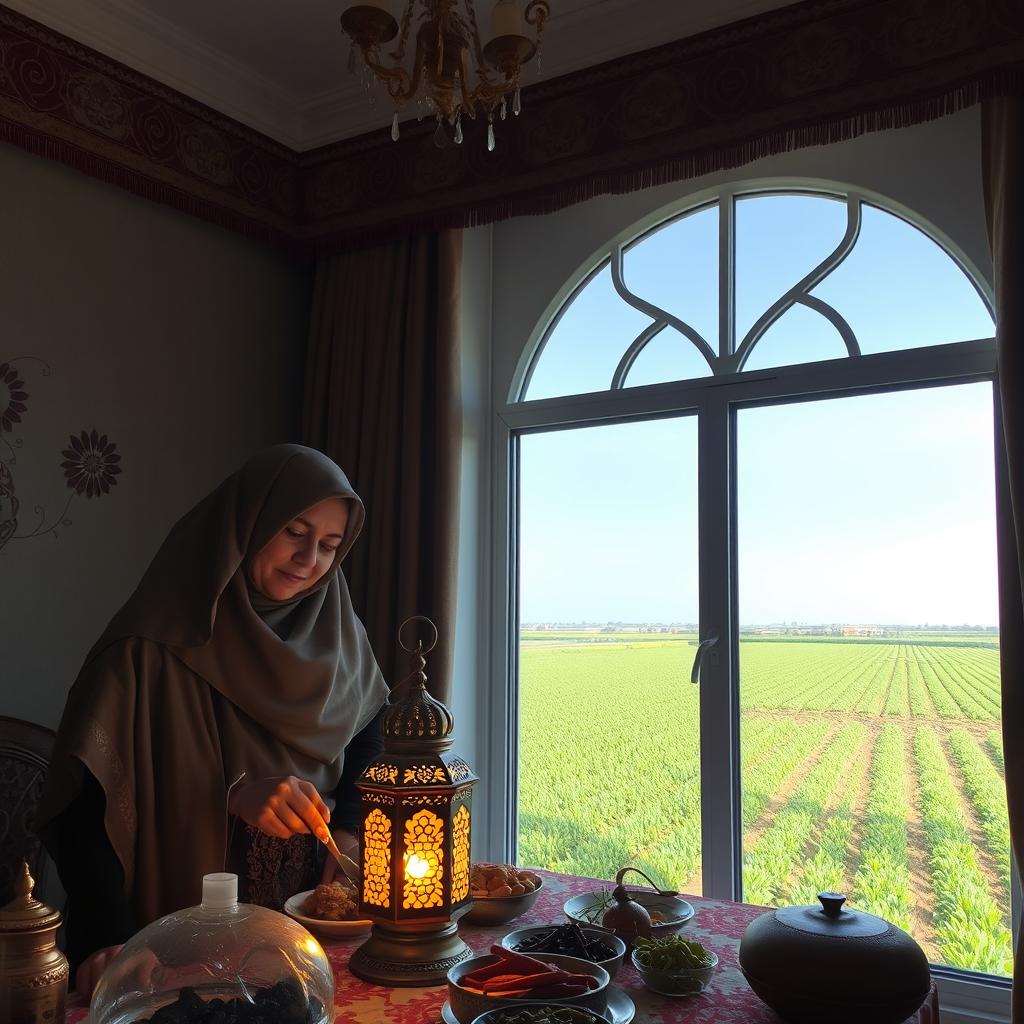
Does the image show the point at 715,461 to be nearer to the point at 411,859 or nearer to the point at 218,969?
the point at 411,859

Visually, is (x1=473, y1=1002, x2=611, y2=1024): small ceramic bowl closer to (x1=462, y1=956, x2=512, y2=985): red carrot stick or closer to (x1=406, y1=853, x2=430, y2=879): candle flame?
(x1=462, y1=956, x2=512, y2=985): red carrot stick

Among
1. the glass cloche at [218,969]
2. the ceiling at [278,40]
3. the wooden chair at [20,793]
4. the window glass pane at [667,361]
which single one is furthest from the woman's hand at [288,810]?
the ceiling at [278,40]

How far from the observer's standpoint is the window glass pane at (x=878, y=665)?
2.49m

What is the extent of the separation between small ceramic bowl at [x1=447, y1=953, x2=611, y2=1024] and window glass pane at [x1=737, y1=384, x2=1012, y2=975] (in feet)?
5.02

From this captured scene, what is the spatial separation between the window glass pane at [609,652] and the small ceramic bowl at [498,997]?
1.62m

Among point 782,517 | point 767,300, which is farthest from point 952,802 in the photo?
point 767,300

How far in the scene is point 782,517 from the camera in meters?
2.83

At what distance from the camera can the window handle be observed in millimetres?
2871

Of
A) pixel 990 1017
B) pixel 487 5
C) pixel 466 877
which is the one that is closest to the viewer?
pixel 466 877

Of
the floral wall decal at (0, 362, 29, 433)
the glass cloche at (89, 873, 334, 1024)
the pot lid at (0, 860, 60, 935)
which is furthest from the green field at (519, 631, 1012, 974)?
the pot lid at (0, 860, 60, 935)

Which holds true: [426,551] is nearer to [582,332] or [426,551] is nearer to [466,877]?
[582,332]

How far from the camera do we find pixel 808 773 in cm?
271

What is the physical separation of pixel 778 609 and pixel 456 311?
136 centimetres

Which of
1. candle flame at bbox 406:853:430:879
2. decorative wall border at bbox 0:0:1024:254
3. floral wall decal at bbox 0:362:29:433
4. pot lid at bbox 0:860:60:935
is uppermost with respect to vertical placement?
decorative wall border at bbox 0:0:1024:254
